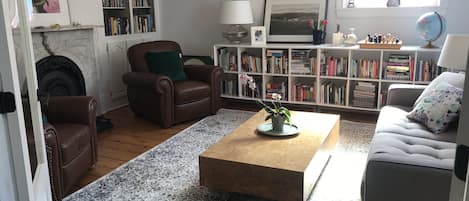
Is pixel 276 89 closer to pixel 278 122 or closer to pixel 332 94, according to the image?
pixel 332 94

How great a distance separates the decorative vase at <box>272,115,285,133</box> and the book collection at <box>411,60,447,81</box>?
197cm

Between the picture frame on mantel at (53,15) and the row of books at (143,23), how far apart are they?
1115mm

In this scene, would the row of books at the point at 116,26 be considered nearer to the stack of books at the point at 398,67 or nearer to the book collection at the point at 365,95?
the book collection at the point at 365,95

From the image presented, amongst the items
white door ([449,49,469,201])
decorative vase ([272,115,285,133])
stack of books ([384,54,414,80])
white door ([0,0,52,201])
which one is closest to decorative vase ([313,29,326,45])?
stack of books ([384,54,414,80])

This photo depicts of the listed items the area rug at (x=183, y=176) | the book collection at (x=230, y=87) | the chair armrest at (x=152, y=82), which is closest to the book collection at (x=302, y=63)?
the book collection at (x=230, y=87)

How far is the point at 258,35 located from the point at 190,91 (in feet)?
3.82

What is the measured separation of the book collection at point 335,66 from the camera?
14.3 feet

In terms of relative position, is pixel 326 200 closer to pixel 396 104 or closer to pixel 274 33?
pixel 396 104

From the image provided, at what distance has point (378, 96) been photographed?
13.8 feet

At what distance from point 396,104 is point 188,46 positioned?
3108 millimetres

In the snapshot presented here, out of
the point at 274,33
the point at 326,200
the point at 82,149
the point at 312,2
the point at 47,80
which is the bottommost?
the point at 326,200

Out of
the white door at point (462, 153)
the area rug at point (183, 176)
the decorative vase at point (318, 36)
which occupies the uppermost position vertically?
the decorative vase at point (318, 36)

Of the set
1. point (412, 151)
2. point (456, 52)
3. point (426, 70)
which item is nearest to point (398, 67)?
point (426, 70)

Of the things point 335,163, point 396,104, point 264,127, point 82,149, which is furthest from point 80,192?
point 396,104
